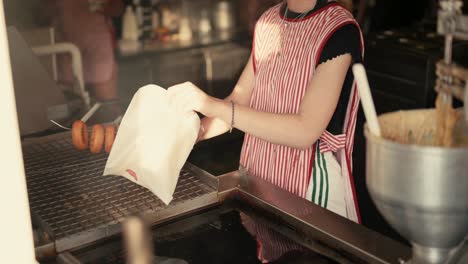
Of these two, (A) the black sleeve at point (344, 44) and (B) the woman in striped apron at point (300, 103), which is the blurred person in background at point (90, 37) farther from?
(A) the black sleeve at point (344, 44)

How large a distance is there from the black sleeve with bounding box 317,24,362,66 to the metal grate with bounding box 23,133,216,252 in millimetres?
→ 477

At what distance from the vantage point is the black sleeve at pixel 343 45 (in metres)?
1.65

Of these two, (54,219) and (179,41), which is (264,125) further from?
(179,41)

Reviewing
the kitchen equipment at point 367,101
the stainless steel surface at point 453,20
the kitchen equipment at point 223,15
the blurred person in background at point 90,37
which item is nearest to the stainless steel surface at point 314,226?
the kitchen equipment at point 367,101

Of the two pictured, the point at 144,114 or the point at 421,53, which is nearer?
the point at 144,114

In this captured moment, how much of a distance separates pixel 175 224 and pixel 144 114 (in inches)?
10.7

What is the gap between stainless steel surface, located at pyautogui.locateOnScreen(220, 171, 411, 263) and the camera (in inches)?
48.3

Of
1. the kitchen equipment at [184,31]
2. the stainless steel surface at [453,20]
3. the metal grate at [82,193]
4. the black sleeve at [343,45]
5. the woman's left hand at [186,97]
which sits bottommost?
the kitchen equipment at [184,31]

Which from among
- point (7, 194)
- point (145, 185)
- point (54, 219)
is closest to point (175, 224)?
point (145, 185)

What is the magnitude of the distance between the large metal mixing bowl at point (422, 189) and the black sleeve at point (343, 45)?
28.8 inches

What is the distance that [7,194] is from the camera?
952 millimetres

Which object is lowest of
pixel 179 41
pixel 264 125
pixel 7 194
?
pixel 179 41

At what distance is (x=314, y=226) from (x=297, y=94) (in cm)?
54

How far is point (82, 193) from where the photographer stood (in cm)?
152
